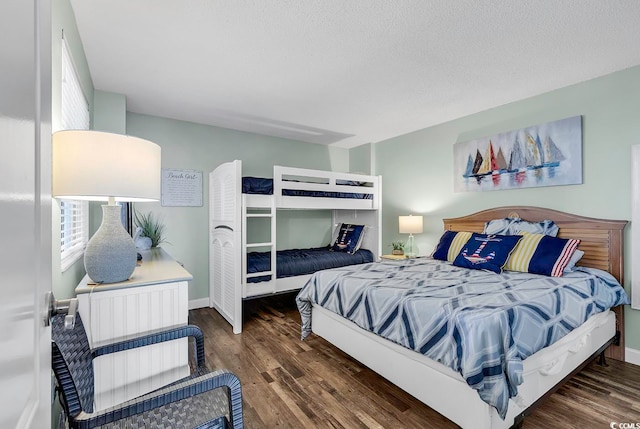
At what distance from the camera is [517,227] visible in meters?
2.93

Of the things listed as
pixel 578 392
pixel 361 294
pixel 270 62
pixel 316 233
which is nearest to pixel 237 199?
pixel 270 62

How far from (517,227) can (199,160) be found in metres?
3.70

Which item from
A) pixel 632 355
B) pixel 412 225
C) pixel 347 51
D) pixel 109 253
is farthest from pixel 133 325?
pixel 632 355

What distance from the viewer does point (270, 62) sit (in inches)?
93.3

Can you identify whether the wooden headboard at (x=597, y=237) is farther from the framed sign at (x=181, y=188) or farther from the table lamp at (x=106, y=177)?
the framed sign at (x=181, y=188)

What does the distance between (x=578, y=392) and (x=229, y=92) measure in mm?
3651

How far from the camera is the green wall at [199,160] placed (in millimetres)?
3641

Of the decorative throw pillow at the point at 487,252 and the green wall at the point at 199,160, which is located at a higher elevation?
the green wall at the point at 199,160

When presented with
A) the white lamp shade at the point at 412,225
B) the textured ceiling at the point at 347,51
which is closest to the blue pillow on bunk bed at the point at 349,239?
the white lamp shade at the point at 412,225

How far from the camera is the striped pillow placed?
239 centimetres

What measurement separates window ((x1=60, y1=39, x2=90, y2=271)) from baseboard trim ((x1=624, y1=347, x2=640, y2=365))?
4.09 metres

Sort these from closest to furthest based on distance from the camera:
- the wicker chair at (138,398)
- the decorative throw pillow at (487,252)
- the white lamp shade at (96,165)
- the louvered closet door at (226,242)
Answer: the wicker chair at (138,398)
the white lamp shade at (96,165)
the decorative throw pillow at (487,252)
the louvered closet door at (226,242)

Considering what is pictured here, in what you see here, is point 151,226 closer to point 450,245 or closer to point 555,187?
point 450,245

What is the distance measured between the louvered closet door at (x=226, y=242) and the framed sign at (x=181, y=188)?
0.58 ft
